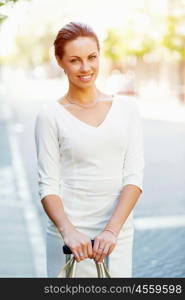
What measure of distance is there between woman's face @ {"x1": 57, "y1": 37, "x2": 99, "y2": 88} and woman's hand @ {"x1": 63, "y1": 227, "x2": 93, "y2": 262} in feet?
1.87

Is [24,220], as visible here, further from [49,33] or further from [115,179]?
[49,33]

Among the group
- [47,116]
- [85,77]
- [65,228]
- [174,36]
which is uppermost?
[174,36]

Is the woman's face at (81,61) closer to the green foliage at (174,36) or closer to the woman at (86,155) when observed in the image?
the woman at (86,155)

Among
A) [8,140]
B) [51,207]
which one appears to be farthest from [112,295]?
[8,140]

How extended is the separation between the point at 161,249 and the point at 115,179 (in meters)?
4.32

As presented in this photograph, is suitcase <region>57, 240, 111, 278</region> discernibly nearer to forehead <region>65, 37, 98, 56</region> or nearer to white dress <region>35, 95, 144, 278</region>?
white dress <region>35, 95, 144, 278</region>

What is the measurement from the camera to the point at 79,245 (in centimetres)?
222

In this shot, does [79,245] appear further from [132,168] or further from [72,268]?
[132,168]

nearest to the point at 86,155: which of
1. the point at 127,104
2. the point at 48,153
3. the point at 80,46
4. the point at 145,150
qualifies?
the point at 48,153

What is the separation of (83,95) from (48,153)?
0.85 feet

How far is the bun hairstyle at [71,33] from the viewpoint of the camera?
2373 millimetres

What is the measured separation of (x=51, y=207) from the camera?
2371mm

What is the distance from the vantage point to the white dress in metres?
2.39

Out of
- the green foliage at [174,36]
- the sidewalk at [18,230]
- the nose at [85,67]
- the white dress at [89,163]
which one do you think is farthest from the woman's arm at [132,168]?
the green foliage at [174,36]
